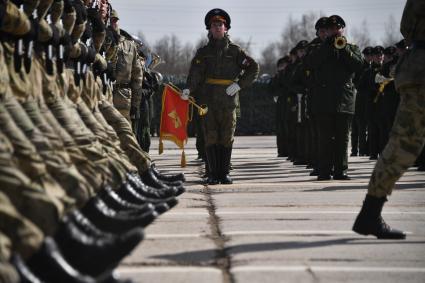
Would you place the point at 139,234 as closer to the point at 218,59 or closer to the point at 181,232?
the point at 181,232

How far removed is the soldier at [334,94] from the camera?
46.1ft

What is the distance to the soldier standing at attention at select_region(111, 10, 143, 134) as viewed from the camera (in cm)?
Answer: 1423

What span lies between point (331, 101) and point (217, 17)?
1.77 meters

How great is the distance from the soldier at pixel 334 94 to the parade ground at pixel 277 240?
160 cm

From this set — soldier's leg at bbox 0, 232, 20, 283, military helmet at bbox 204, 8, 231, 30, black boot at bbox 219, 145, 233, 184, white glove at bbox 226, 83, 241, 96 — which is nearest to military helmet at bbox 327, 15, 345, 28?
military helmet at bbox 204, 8, 231, 30

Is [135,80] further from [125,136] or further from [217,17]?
[125,136]

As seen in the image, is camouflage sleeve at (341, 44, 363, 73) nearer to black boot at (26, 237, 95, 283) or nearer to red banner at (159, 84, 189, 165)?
red banner at (159, 84, 189, 165)

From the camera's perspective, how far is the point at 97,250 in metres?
5.10

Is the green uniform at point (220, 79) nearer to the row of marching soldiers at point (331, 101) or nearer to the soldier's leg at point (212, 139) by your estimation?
the soldier's leg at point (212, 139)

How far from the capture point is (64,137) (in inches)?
261

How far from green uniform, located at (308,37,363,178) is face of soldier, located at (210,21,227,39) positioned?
1.23 meters

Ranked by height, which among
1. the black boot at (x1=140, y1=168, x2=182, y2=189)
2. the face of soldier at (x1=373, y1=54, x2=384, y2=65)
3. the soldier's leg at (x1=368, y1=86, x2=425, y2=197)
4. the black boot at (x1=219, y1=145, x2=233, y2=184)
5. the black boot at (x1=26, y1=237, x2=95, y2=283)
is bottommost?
the black boot at (x1=219, y1=145, x2=233, y2=184)

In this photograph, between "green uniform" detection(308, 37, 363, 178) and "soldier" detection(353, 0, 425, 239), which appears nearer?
"soldier" detection(353, 0, 425, 239)

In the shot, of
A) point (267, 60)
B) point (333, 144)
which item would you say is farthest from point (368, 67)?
point (267, 60)
